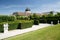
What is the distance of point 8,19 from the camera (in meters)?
21.3

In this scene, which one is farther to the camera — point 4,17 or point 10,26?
point 4,17

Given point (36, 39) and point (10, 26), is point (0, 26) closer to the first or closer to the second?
point (10, 26)

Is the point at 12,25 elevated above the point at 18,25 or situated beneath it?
elevated above

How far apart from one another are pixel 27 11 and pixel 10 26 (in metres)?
57.3

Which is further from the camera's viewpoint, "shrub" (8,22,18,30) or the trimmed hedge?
the trimmed hedge

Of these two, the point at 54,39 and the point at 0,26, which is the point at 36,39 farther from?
the point at 0,26

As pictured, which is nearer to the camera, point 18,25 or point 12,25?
point 12,25

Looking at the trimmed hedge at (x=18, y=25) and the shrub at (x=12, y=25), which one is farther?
the trimmed hedge at (x=18, y=25)

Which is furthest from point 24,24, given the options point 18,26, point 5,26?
point 5,26

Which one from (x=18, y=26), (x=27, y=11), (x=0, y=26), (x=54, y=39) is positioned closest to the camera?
(x=54, y=39)

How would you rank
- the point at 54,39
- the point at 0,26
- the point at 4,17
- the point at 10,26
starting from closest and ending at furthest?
the point at 54,39
the point at 0,26
the point at 10,26
the point at 4,17

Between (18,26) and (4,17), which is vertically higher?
(4,17)

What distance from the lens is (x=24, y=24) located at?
1889cm

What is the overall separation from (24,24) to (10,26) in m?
3.06
